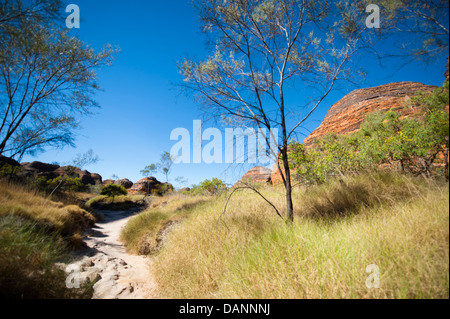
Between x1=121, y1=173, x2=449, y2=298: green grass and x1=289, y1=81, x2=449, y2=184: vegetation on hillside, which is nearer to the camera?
x1=121, y1=173, x2=449, y2=298: green grass

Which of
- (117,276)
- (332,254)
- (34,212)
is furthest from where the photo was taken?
(34,212)

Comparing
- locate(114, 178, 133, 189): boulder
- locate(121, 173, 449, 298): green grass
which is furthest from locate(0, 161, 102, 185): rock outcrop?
locate(121, 173, 449, 298): green grass

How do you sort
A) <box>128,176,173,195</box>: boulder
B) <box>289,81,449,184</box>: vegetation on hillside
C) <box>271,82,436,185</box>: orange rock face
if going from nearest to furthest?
1. <box>289,81,449,184</box>: vegetation on hillside
2. <box>271,82,436,185</box>: orange rock face
3. <box>128,176,173,195</box>: boulder

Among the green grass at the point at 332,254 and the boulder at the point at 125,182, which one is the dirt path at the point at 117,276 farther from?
the boulder at the point at 125,182

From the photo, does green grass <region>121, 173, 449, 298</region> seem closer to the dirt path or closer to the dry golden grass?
the dirt path

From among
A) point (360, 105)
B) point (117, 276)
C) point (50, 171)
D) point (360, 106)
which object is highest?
point (360, 105)

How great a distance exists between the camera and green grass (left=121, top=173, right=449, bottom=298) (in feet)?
4.15

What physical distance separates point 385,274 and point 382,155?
18.8 feet

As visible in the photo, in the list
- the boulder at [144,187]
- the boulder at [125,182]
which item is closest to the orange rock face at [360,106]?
the boulder at [144,187]

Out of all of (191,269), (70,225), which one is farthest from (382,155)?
(70,225)

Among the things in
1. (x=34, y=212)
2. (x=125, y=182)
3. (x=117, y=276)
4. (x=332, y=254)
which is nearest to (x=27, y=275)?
(x=117, y=276)

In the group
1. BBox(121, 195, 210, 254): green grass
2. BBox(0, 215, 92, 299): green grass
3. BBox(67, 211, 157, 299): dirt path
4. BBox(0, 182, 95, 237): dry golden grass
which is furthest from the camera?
BBox(121, 195, 210, 254): green grass

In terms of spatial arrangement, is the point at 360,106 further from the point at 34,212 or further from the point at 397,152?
the point at 34,212

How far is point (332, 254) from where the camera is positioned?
1793 millimetres
